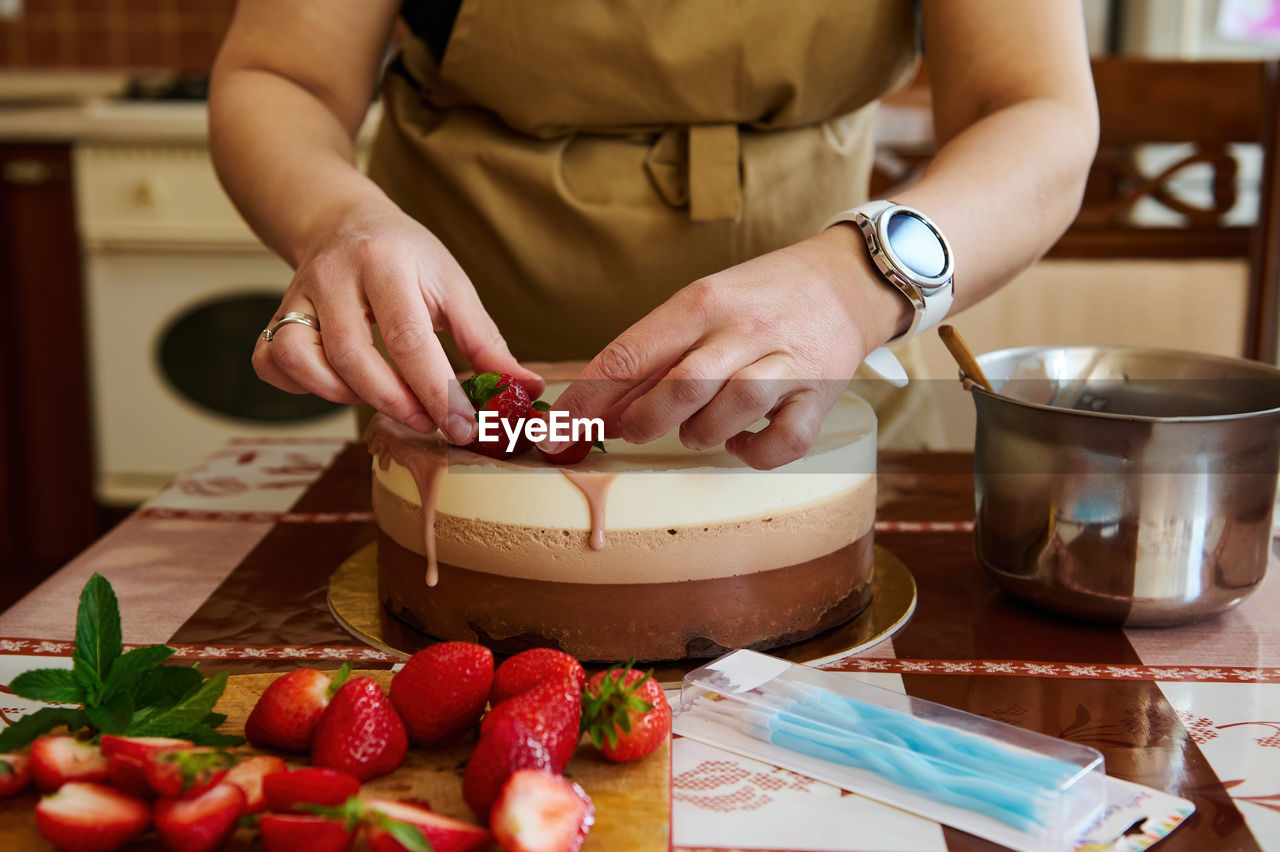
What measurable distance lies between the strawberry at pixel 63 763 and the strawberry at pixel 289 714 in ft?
0.26

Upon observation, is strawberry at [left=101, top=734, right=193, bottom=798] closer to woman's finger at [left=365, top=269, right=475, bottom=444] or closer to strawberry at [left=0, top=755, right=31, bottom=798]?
strawberry at [left=0, top=755, right=31, bottom=798]

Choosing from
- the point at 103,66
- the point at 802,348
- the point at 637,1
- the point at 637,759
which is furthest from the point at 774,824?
the point at 103,66

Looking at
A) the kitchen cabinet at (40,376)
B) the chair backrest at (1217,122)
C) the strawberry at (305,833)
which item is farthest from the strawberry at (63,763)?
the kitchen cabinet at (40,376)

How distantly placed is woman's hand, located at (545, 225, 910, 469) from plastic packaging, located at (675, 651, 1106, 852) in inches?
5.8

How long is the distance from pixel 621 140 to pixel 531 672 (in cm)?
65

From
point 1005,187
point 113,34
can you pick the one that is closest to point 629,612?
point 1005,187

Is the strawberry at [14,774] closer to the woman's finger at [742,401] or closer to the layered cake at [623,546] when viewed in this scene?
the layered cake at [623,546]

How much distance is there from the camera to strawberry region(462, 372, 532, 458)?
783mm

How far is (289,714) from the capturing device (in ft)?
2.05

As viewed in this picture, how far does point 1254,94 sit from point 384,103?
1.16 m

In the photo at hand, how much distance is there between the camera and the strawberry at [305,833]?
0.52 metres

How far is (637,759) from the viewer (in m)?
0.62

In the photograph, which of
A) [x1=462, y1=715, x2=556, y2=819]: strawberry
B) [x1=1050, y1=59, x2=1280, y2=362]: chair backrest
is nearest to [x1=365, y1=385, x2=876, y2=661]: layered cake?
[x1=462, y1=715, x2=556, y2=819]: strawberry

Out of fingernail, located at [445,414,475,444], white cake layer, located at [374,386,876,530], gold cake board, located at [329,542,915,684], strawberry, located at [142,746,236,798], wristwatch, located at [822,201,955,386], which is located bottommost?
gold cake board, located at [329,542,915,684]
